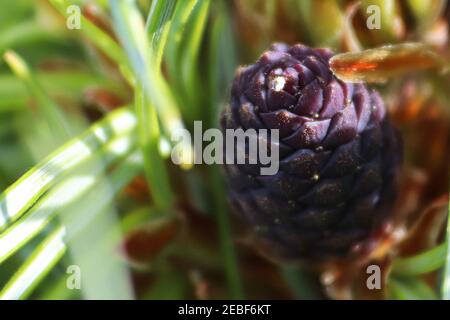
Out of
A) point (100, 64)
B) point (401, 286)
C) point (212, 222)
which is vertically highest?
point (100, 64)

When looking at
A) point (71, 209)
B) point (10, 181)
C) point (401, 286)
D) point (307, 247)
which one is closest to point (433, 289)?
point (401, 286)

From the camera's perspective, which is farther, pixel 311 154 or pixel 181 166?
pixel 181 166

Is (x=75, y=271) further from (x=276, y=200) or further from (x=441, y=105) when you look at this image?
(x=441, y=105)

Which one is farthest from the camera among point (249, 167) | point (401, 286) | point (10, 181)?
point (10, 181)
